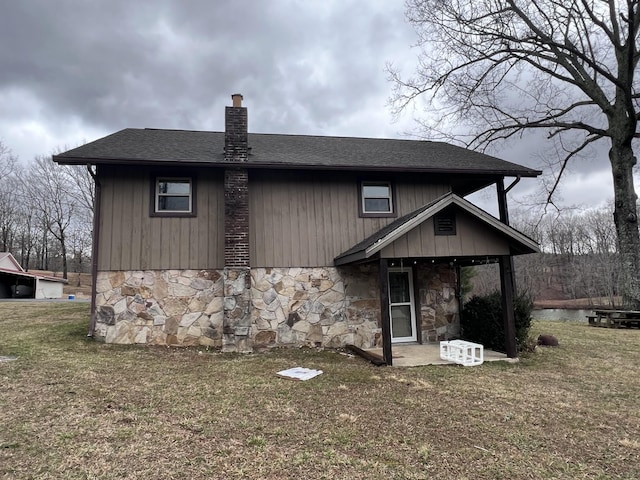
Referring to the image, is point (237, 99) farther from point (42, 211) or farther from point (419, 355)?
point (42, 211)

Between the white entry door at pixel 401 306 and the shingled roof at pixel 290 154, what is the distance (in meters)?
2.49

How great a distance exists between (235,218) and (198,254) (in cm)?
116

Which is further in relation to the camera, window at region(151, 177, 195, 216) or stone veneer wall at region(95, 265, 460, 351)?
window at region(151, 177, 195, 216)

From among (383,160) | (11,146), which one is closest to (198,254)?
(383,160)

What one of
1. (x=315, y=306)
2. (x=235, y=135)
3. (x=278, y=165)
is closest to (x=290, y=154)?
(x=278, y=165)

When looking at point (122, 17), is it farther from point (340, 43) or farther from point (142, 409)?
point (142, 409)

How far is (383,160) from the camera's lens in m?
9.12

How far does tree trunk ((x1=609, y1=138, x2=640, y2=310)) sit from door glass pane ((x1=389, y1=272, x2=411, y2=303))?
9.00 metres

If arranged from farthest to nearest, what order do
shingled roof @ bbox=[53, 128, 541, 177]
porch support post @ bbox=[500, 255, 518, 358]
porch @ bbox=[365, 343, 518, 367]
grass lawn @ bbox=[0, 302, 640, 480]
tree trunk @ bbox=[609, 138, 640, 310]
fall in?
tree trunk @ bbox=[609, 138, 640, 310]
shingled roof @ bbox=[53, 128, 541, 177]
porch support post @ bbox=[500, 255, 518, 358]
porch @ bbox=[365, 343, 518, 367]
grass lawn @ bbox=[0, 302, 640, 480]

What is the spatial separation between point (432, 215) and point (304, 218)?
2.83 m

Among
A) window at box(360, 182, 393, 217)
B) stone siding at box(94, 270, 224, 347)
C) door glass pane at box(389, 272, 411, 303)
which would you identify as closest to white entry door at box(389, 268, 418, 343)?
door glass pane at box(389, 272, 411, 303)

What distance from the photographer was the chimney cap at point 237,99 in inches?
343

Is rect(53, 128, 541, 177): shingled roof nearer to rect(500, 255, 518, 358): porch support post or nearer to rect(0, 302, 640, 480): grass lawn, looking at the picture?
rect(500, 255, 518, 358): porch support post

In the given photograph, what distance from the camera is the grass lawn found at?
315cm
